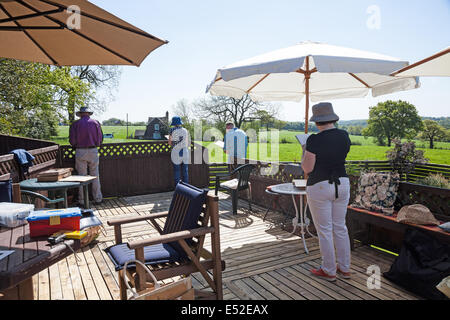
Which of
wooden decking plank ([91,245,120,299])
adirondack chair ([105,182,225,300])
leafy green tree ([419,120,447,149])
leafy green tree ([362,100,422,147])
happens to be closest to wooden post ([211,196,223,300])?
adirondack chair ([105,182,225,300])

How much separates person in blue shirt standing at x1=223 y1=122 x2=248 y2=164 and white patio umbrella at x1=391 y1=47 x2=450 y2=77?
3518 mm

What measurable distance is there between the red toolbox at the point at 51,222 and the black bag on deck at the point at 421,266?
283cm

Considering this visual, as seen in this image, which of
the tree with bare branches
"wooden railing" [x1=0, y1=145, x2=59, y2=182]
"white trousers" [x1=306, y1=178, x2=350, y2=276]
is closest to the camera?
"white trousers" [x1=306, y1=178, x2=350, y2=276]

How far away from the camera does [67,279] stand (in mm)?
2988

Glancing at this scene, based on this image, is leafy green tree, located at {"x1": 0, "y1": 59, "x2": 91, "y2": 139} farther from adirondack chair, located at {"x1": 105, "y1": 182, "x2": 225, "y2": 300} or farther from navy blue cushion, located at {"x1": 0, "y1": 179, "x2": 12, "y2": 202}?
adirondack chair, located at {"x1": 105, "y1": 182, "x2": 225, "y2": 300}

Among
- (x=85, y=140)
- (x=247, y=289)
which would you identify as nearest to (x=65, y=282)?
(x=247, y=289)

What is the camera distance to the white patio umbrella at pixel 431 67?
305cm

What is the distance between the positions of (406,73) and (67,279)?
420 centimetres

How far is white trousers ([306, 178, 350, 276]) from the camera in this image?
2.73 m

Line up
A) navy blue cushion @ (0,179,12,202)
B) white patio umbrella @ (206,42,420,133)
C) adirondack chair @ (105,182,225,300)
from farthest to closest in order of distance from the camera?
white patio umbrella @ (206,42,420,133)
navy blue cushion @ (0,179,12,202)
adirondack chair @ (105,182,225,300)

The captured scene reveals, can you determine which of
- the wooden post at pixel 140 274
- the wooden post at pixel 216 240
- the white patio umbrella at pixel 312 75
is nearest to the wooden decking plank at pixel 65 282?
the wooden post at pixel 140 274

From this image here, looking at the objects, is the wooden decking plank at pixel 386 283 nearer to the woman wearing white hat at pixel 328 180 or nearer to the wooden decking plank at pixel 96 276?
the woman wearing white hat at pixel 328 180
